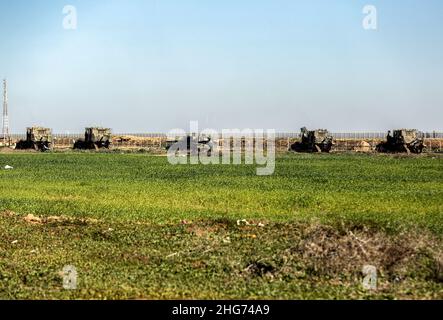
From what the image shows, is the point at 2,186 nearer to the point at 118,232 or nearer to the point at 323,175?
the point at 118,232

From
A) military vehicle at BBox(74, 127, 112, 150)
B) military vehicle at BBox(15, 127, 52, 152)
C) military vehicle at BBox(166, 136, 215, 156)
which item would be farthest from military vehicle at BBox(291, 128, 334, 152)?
military vehicle at BBox(15, 127, 52, 152)

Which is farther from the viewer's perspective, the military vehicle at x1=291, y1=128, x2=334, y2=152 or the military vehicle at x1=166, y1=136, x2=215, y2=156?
the military vehicle at x1=291, y1=128, x2=334, y2=152

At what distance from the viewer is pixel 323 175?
35.2 m

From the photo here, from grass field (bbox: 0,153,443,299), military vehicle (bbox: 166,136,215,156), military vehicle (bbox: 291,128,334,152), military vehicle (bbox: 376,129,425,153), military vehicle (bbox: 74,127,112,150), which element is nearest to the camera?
grass field (bbox: 0,153,443,299)

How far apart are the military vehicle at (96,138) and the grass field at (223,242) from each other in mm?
52202

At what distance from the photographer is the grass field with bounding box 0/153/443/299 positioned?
11.4 meters

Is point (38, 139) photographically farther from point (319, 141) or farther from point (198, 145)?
point (319, 141)

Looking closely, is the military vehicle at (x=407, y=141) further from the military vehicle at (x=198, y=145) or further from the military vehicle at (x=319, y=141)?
the military vehicle at (x=198, y=145)

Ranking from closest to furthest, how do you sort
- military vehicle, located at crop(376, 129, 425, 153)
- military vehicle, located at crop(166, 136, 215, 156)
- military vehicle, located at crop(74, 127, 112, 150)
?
military vehicle, located at crop(166, 136, 215, 156), military vehicle, located at crop(376, 129, 425, 153), military vehicle, located at crop(74, 127, 112, 150)

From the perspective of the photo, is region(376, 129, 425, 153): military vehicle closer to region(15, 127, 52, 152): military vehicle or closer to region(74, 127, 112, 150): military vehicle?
region(74, 127, 112, 150): military vehicle

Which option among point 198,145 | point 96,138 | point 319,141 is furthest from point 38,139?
point 319,141

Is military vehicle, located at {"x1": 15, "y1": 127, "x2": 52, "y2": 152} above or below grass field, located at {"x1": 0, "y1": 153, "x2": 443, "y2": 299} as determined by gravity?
above

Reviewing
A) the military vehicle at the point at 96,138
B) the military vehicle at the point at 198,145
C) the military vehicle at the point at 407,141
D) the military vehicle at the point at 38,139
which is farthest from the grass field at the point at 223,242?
the military vehicle at the point at 38,139

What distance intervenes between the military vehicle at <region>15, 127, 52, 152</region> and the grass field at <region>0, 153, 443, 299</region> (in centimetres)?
5402
